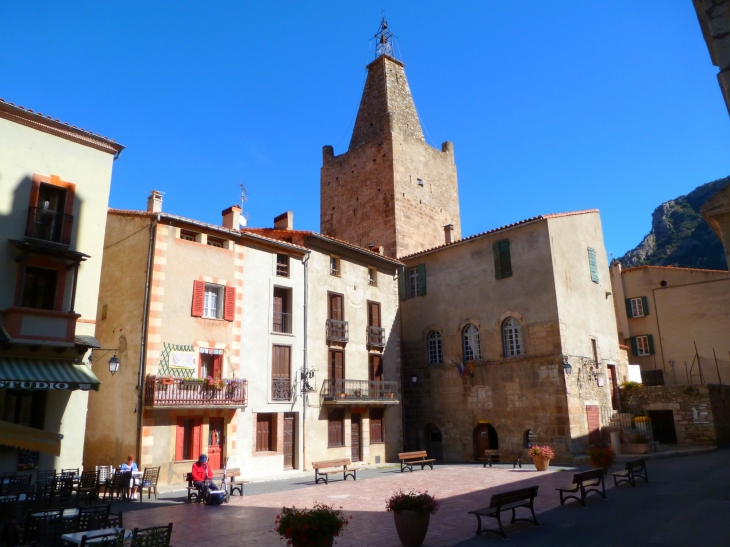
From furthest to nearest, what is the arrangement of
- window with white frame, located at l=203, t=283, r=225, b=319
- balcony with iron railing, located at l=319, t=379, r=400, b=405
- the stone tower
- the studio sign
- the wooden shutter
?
1. the stone tower
2. balcony with iron railing, located at l=319, t=379, r=400, b=405
3. window with white frame, located at l=203, t=283, r=225, b=319
4. the wooden shutter
5. the studio sign

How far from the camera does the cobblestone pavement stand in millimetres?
10166

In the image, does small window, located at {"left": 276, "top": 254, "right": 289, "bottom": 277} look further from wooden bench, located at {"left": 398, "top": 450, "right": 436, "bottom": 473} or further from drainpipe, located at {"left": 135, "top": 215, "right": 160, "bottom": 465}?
wooden bench, located at {"left": 398, "top": 450, "right": 436, "bottom": 473}

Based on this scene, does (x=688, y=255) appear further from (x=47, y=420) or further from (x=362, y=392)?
(x=47, y=420)

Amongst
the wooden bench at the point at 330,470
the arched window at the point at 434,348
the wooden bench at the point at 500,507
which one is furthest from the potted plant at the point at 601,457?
the arched window at the point at 434,348

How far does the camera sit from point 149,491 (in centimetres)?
1560

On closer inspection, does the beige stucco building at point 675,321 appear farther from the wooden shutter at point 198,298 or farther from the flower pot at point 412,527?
the flower pot at point 412,527

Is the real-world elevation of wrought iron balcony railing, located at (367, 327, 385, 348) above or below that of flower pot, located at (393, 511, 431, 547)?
above

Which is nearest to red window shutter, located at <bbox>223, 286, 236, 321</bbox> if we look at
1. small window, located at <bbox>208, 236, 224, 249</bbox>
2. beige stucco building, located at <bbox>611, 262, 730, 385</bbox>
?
small window, located at <bbox>208, 236, 224, 249</bbox>

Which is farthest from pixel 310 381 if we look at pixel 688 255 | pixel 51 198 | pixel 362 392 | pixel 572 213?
pixel 688 255

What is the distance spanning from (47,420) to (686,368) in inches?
1241

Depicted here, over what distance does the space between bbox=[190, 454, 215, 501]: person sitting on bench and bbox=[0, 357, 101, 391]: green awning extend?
3.53 meters

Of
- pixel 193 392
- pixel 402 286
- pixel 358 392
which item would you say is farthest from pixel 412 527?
pixel 402 286

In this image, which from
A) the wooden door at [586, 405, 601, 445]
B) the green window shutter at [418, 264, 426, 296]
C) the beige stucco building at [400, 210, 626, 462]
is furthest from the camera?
the green window shutter at [418, 264, 426, 296]

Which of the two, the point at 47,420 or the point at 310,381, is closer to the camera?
the point at 47,420
